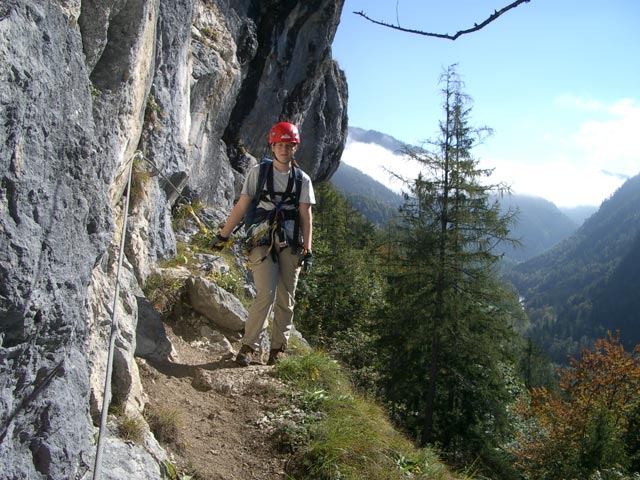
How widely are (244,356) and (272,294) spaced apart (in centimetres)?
73

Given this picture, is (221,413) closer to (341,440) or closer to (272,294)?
(341,440)

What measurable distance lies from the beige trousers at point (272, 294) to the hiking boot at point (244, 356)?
0.15 feet

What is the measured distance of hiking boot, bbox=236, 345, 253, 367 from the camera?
16.6 feet

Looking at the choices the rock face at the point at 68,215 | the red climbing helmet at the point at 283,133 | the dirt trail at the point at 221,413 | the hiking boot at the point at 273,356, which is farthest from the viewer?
the hiking boot at the point at 273,356

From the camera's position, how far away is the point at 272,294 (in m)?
4.98

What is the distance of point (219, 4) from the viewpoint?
14.5 meters

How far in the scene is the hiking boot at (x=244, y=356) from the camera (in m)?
5.05

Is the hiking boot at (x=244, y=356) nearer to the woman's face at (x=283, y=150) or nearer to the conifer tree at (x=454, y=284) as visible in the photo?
the woman's face at (x=283, y=150)

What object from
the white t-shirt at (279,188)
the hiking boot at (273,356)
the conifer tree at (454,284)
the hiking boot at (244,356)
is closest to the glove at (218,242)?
the white t-shirt at (279,188)

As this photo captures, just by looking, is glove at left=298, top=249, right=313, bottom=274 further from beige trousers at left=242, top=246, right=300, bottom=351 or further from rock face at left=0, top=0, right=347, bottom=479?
rock face at left=0, top=0, right=347, bottom=479

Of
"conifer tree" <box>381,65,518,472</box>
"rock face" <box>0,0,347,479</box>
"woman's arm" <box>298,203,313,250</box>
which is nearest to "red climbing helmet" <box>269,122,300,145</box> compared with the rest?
"woman's arm" <box>298,203,313,250</box>

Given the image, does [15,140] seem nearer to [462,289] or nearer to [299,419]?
[299,419]

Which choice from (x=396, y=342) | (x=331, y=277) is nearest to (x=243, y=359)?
(x=396, y=342)

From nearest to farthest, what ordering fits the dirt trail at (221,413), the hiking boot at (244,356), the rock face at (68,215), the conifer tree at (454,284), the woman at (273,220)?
the rock face at (68,215) → the dirt trail at (221,413) → the woman at (273,220) → the hiking boot at (244,356) → the conifer tree at (454,284)
